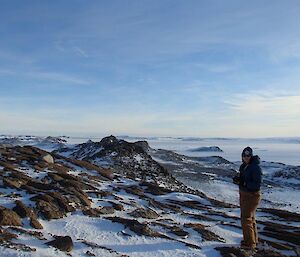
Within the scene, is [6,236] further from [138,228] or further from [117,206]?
[117,206]

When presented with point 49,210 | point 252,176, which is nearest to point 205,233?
point 252,176

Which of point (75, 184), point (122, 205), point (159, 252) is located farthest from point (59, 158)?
point (159, 252)

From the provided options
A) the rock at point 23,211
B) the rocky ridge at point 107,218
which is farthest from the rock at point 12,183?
the rock at point 23,211

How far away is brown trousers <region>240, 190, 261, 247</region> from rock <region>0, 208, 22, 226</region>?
696 cm

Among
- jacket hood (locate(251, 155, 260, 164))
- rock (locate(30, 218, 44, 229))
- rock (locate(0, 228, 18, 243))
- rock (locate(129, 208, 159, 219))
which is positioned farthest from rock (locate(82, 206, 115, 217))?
jacket hood (locate(251, 155, 260, 164))

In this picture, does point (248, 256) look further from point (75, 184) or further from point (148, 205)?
point (75, 184)

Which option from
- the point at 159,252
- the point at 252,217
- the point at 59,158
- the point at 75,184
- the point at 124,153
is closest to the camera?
the point at 159,252

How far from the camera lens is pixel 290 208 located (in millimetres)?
36438

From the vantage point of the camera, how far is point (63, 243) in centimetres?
1039

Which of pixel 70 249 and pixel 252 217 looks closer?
pixel 70 249

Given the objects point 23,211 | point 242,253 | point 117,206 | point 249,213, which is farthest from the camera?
point 117,206

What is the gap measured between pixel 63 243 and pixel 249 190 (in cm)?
570

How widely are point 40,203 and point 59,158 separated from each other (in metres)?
17.0

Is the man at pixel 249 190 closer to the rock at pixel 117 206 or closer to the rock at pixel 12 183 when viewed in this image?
the rock at pixel 117 206
